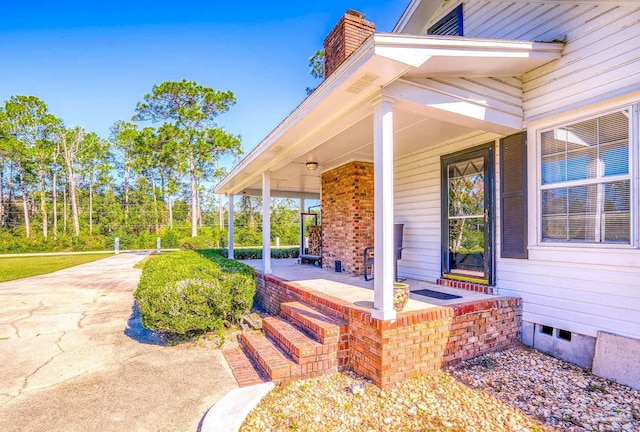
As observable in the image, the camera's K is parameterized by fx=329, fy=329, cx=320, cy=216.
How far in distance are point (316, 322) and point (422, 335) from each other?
1161mm

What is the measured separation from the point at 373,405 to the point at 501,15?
5.36 metres

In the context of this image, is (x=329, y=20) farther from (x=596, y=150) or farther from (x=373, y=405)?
(x=373, y=405)

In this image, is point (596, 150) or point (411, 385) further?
point (596, 150)

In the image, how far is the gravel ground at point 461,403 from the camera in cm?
255

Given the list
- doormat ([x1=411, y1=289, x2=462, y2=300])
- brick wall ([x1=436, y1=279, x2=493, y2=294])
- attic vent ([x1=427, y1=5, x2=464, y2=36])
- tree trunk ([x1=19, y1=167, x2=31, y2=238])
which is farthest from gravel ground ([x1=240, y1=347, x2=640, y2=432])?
tree trunk ([x1=19, y1=167, x2=31, y2=238])

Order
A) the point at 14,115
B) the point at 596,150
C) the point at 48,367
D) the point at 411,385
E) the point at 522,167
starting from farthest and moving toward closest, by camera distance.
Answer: the point at 14,115 → the point at 522,167 → the point at 48,367 → the point at 596,150 → the point at 411,385

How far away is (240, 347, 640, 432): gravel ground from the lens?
101 inches

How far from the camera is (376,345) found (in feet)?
10.5

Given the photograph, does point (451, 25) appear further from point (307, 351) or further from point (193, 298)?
point (193, 298)

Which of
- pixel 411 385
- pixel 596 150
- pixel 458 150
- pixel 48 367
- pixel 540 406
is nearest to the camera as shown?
pixel 540 406

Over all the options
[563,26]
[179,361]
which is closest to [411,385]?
[179,361]

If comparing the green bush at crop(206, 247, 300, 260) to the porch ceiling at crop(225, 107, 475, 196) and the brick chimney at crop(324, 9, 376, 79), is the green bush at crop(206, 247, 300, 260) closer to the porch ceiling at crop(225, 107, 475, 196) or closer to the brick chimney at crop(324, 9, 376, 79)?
the porch ceiling at crop(225, 107, 475, 196)

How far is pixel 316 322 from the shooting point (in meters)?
3.77

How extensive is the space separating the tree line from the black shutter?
16.6 meters
